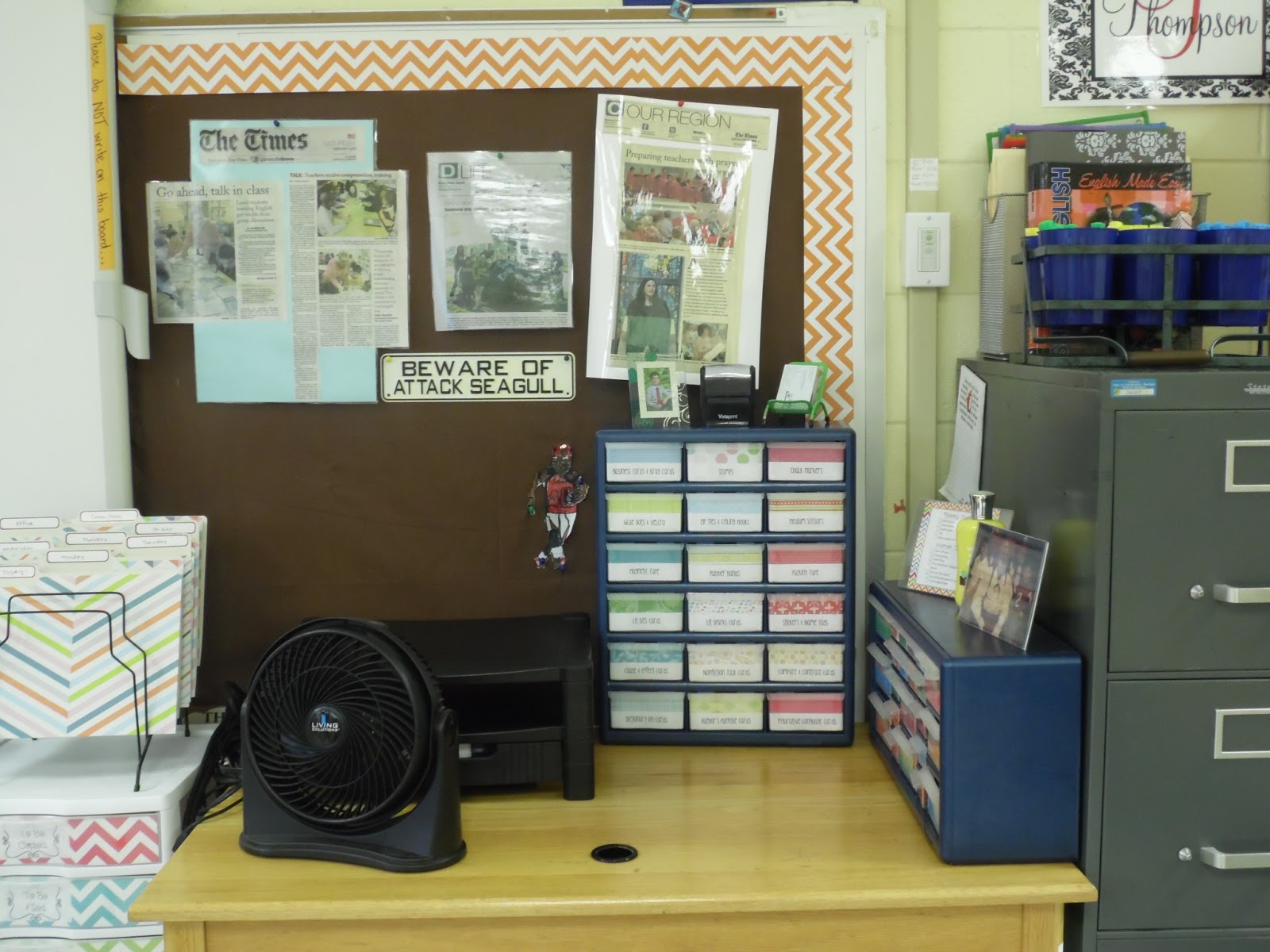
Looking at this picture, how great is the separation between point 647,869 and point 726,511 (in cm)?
57

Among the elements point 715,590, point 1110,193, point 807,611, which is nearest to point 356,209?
point 715,590

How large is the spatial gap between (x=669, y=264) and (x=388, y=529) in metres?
0.66

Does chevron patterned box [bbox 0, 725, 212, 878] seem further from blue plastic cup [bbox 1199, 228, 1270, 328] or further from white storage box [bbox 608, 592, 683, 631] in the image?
blue plastic cup [bbox 1199, 228, 1270, 328]

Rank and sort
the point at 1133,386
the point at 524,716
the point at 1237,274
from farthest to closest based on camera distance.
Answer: the point at 524,716
the point at 1237,274
the point at 1133,386

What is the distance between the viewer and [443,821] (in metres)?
1.42

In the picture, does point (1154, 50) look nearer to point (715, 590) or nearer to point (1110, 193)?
point (1110, 193)

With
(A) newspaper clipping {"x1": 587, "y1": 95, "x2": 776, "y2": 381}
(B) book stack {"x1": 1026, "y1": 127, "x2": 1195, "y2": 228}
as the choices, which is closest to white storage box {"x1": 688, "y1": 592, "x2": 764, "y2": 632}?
(A) newspaper clipping {"x1": 587, "y1": 95, "x2": 776, "y2": 381}

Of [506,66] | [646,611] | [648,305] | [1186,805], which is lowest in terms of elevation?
[1186,805]

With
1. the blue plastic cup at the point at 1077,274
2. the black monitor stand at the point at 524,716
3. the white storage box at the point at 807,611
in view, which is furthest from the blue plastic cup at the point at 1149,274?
the black monitor stand at the point at 524,716

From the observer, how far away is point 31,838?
159cm

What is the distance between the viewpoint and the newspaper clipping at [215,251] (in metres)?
1.90

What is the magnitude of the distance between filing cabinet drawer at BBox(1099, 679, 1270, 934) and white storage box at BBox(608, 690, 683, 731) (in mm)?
659

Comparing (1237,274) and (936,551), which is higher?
(1237,274)

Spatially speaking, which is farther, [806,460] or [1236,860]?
[806,460]
